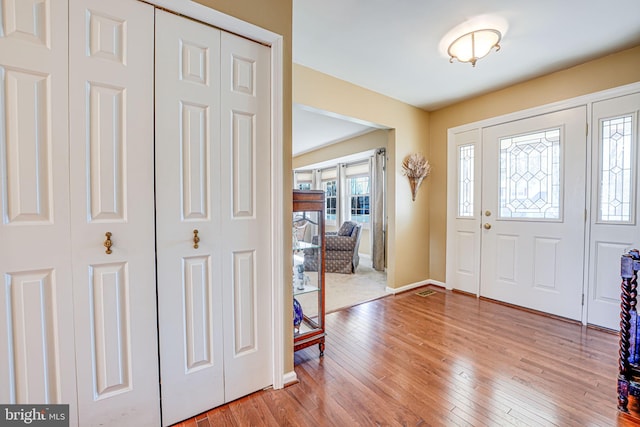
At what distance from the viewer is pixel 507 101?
10.0ft

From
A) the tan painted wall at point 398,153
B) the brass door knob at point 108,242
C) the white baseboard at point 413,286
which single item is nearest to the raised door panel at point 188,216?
the brass door knob at point 108,242

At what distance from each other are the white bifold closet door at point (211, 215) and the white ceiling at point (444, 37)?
0.81 m

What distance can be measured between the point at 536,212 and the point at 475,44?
6.38 ft

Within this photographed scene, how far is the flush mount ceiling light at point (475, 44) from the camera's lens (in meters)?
2.05

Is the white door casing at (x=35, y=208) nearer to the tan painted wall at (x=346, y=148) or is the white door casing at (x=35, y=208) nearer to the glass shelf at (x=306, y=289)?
the glass shelf at (x=306, y=289)

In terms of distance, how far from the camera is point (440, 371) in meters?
1.84

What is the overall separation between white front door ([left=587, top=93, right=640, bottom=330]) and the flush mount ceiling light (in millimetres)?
1337

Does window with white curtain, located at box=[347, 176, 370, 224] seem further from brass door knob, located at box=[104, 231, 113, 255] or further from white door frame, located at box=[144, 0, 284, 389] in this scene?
brass door knob, located at box=[104, 231, 113, 255]

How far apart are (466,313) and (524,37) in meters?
2.64

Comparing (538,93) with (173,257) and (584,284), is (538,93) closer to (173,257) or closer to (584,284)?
(584,284)

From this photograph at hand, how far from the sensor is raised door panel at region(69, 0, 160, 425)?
1164mm

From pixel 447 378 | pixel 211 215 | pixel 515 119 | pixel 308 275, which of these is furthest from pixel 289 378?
pixel 515 119

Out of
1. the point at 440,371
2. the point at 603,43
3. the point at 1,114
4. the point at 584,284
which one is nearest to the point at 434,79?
the point at 603,43

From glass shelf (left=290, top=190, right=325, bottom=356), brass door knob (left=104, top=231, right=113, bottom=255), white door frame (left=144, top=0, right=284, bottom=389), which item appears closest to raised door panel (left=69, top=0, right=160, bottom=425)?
brass door knob (left=104, top=231, right=113, bottom=255)
